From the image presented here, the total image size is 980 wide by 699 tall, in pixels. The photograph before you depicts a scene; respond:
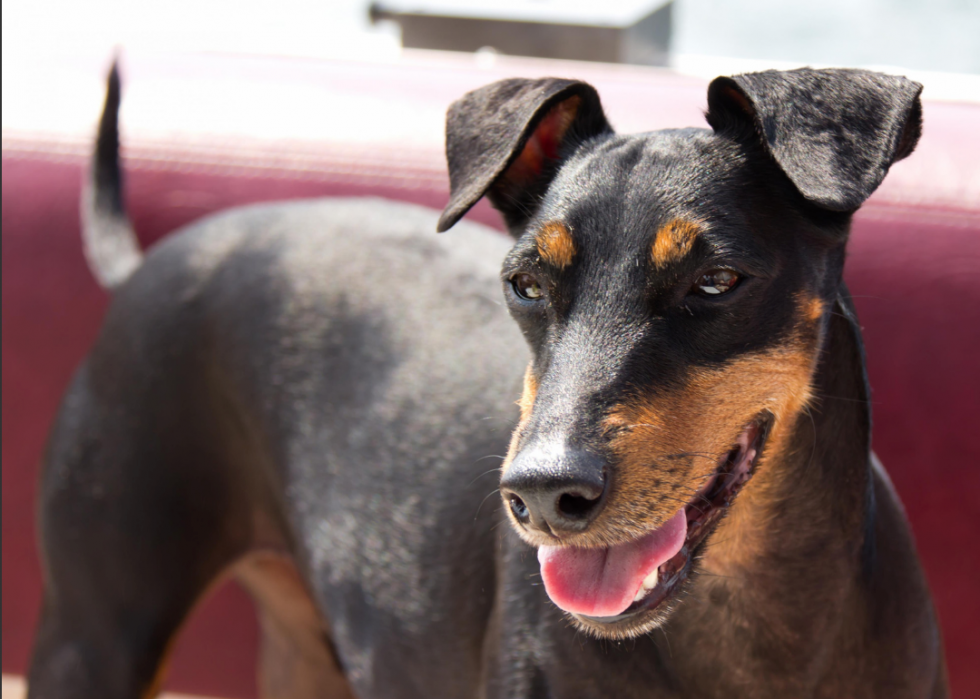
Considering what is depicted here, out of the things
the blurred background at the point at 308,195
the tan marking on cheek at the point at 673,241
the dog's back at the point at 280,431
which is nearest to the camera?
the tan marking on cheek at the point at 673,241

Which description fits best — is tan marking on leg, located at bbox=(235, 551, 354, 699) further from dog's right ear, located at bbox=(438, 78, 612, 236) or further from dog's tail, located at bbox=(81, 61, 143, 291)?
dog's right ear, located at bbox=(438, 78, 612, 236)

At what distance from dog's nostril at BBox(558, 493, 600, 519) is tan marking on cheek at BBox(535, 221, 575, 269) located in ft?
1.26

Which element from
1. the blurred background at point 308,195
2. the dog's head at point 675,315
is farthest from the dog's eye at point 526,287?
the blurred background at point 308,195

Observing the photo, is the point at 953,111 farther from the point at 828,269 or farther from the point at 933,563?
the point at 828,269

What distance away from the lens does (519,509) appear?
1415 millimetres

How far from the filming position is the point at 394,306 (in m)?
2.27

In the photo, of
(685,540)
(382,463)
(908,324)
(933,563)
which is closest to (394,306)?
(382,463)

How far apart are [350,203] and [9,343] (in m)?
1.25

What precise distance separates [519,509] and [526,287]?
1.31ft

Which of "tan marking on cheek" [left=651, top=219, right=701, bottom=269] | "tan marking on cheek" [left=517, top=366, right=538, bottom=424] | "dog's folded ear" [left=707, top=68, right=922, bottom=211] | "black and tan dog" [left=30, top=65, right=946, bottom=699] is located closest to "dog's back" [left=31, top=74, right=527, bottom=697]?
"black and tan dog" [left=30, top=65, right=946, bottom=699]

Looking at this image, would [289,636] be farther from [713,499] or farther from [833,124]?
[833,124]

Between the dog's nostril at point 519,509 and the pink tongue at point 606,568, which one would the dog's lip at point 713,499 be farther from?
the dog's nostril at point 519,509

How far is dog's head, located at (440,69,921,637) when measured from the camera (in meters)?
1.40

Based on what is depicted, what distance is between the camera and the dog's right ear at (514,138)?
1.64m
